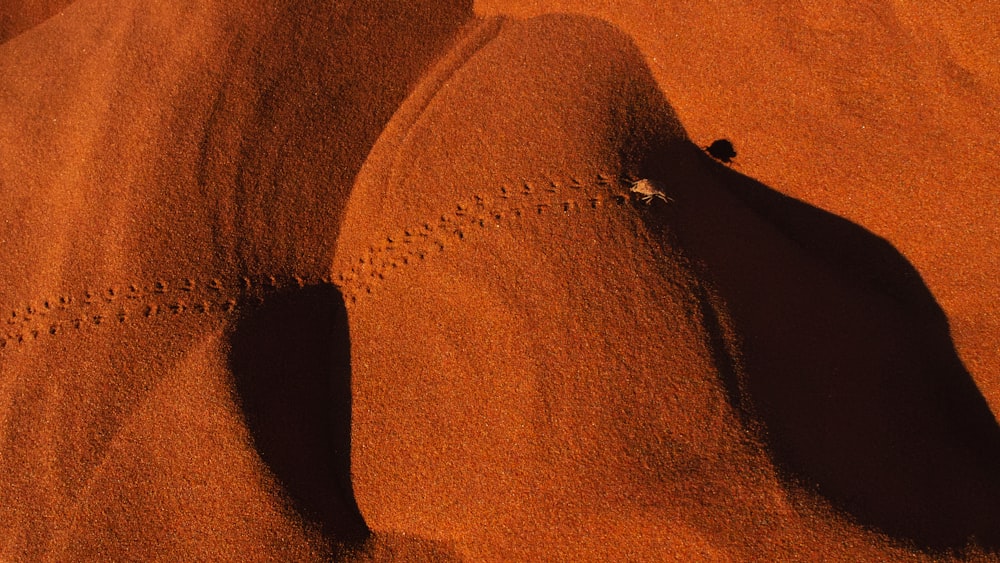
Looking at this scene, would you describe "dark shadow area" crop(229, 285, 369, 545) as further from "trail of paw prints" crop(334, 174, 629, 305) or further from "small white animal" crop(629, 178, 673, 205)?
"small white animal" crop(629, 178, 673, 205)

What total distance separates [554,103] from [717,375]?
1416 millimetres

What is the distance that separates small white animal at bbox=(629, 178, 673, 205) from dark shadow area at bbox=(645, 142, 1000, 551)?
0.23ft

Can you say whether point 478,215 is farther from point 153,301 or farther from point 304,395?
point 153,301

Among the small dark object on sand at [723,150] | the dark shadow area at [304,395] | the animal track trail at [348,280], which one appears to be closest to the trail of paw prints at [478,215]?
the animal track trail at [348,280]

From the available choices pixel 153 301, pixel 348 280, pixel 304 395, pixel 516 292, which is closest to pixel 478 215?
pixel 516 292

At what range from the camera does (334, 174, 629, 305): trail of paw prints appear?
263cm

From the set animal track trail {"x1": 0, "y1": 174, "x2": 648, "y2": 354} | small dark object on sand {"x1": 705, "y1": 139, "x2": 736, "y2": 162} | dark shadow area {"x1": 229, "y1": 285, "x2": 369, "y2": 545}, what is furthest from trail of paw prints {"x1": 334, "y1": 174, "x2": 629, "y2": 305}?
small dark object on sand {"x1": 705, "y1": 139, "x2": 736, "y2": 162}

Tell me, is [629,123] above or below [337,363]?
above

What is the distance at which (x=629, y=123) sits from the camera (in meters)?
2.81

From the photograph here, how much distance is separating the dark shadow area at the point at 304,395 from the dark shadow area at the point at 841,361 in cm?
151

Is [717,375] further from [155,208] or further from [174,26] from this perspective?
[174,26]

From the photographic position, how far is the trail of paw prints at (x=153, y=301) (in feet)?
8.98

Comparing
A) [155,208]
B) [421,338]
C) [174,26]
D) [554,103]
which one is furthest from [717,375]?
[174,26]

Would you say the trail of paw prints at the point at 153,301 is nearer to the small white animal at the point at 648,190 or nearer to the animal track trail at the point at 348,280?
the animal track trail at the point at 348,280
